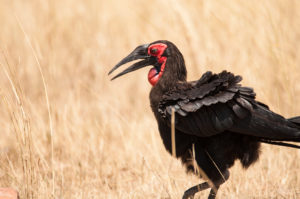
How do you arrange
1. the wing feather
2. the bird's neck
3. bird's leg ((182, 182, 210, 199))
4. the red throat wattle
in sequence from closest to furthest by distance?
1. the wing feather
2. bird's leg ((182, 182, 210, 199))
3. the bird's neck
4. the red throat wattle

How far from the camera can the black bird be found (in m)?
3.81

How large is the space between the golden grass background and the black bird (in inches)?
13.4

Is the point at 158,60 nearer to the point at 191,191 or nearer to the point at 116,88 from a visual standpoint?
the point at 191,191

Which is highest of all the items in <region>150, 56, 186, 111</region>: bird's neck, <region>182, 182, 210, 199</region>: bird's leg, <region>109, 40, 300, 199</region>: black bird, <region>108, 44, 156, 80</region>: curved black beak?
<region>108, 44, 156, 80</region>: curved black beak

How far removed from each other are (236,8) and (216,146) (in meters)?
2.83

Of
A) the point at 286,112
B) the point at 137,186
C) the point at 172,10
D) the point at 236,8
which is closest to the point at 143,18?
the point at 172,10

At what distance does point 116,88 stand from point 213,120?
3601 mm

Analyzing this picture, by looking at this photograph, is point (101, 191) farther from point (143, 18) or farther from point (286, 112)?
point (143, 18)

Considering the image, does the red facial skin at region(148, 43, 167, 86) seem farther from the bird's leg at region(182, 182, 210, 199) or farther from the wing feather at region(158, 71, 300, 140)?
the bird's leg at region(182, 182, 210, 199)

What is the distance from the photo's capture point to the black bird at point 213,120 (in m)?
3.81

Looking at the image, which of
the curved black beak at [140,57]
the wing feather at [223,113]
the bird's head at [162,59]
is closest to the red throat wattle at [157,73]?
the bird's head at [162,59]

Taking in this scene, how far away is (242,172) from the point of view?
464cm

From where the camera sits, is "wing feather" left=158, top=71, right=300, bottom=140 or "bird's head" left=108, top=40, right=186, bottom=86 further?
"bird's head" left=108, top=40, right=186, bottom=86

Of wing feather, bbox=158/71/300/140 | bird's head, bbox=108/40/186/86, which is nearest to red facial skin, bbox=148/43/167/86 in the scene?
bird's head, bbox=108/40/186/86
